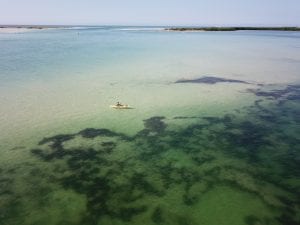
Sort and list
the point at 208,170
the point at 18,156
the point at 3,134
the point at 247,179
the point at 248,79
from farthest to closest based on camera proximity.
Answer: the point at 248,79, the point at 3,134, the point at 18,156, the point at 208,170, the point at 247,179

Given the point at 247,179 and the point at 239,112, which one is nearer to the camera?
the point at 247,179

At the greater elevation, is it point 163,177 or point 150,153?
point 163,177

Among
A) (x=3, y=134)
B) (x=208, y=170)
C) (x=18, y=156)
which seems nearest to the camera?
(x=208, y=170)

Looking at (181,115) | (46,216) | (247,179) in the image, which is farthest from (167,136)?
(46,216)

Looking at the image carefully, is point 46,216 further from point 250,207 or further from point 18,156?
point 250,207

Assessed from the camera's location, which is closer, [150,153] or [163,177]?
[163,177]
